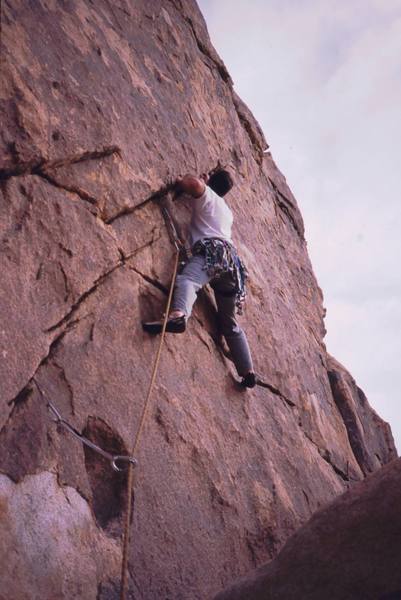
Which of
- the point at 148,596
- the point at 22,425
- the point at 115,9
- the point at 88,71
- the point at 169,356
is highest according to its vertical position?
the point at 115,9

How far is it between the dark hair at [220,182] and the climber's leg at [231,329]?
132 cm

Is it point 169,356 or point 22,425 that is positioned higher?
point 169,356

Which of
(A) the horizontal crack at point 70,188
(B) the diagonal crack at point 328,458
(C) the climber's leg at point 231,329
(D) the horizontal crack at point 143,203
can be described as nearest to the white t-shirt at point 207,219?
(D) the horizontal crack at point 143,203

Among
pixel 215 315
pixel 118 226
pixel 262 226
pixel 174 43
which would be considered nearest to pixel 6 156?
pixel 118 226

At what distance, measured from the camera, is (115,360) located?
4871mm

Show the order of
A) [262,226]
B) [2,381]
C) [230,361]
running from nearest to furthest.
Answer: [2,381] < [230,361] < [262,226]

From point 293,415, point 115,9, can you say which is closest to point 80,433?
point 293,415

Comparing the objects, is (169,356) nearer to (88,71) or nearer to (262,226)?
(88,71)

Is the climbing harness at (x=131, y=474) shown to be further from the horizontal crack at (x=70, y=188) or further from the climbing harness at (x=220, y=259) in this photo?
the horizontal crack at (x=70, y=188)

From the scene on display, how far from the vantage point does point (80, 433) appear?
14.4ft

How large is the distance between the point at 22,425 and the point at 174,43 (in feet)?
17.5

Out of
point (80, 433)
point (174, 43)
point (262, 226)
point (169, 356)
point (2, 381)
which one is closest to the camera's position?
point (2, 381)

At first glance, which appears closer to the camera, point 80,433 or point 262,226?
point 80,433

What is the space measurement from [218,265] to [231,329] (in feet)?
2.29
